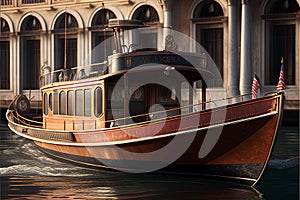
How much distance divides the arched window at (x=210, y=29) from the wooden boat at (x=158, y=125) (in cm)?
1212

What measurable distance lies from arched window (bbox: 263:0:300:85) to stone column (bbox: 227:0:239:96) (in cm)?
154

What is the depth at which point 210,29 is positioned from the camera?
28328 mm

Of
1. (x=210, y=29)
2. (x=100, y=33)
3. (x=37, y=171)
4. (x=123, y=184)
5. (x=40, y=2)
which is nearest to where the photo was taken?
(x=123, y=184)

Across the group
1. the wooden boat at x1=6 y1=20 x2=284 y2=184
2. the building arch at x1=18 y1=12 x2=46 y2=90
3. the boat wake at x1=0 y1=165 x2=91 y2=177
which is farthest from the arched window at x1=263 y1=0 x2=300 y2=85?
the boat wake at x1=0 y1=165 x2=91 y2=177

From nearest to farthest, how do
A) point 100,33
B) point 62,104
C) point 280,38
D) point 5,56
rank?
point 62,104, point 280,38, point 100,33, point 5,56

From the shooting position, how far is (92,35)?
32.2m

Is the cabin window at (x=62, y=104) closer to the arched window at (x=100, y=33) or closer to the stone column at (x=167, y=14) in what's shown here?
the stone column at (x=167, y=14)

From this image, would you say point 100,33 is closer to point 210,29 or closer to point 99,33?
point 99,33

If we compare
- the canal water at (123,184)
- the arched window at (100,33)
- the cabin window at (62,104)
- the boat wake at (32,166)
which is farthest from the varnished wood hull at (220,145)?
the arched window at (100,33)

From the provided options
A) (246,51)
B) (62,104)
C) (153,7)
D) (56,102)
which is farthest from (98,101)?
(153,7)

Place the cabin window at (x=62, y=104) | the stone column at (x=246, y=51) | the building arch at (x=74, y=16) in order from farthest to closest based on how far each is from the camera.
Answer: the building arch at (x=74, y=16) < the stone column at (x=246, y=51) < the cabin window at (x=62, y=104)

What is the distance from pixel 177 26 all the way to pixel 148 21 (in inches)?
85.1

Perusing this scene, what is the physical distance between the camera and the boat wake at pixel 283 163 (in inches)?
631

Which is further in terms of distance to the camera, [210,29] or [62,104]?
[210,29]
